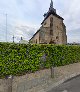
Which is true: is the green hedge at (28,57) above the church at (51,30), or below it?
below

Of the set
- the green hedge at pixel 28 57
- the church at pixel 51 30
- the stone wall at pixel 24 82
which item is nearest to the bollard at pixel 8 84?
the stone wall at pixel 24 82

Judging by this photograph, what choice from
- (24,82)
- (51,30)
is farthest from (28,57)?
(51,30)

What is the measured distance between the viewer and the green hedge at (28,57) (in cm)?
927

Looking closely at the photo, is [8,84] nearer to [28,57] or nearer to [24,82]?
[24,82]

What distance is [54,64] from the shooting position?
1445cm

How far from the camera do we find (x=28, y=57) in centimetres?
1114

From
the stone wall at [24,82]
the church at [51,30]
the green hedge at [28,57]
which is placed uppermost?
the church at [51,30]

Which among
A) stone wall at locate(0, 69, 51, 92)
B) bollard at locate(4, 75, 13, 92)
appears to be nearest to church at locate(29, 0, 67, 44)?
stone wall at locate(0, 69, 51, 92)

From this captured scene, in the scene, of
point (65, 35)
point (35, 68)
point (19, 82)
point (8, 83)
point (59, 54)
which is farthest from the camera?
point (65, 35)

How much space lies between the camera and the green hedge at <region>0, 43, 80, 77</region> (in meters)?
9.27

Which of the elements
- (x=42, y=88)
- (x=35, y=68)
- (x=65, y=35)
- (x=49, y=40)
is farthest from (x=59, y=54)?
(x=65, y=35)

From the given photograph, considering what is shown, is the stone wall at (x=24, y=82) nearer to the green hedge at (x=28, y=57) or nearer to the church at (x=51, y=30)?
the green hedge at (x=28, y=57)

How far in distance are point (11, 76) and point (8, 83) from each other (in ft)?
1.47

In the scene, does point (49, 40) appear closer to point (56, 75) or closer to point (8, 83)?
point (56, 75)
